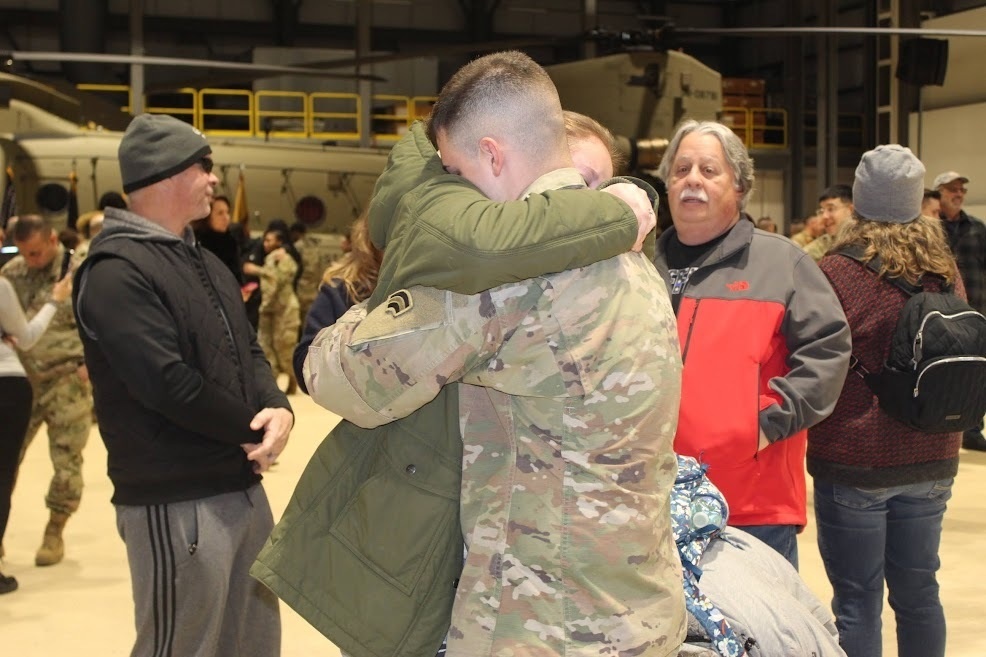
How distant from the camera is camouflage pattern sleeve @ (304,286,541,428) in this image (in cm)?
141

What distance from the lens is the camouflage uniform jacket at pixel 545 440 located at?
1405mm

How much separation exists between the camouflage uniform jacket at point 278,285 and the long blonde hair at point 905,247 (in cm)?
710

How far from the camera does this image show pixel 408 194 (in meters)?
1.47

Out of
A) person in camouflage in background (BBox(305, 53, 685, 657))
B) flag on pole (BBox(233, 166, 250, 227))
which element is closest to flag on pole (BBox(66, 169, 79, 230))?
flag on pole (BBox(233, 166, 250, 227))

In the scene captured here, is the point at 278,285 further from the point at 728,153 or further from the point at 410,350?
the point at 410,350

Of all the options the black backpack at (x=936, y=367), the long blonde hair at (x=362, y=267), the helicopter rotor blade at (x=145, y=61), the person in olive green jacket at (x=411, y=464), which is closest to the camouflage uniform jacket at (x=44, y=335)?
the long blonde hair at (x=362, y=267)

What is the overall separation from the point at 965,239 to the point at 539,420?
20.6 feet

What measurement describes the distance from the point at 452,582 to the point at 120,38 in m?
20.3

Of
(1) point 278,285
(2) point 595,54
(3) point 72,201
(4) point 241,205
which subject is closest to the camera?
(1) point 278,285

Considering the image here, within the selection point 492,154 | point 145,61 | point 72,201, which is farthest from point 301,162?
point 492,154

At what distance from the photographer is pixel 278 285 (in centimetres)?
953

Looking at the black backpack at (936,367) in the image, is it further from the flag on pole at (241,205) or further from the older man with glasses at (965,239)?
the flag on pole at (241,205)

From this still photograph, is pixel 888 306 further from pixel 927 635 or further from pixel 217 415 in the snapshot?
pixel 217 415

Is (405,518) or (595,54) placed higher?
(595,54)
